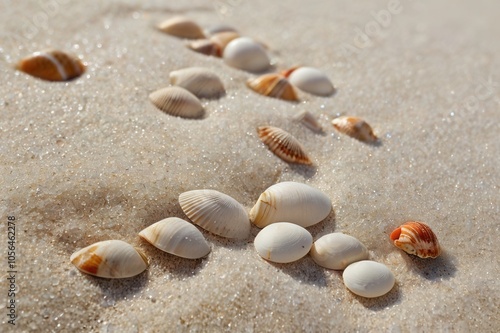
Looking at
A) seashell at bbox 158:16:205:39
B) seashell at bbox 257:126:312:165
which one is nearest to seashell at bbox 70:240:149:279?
seashell at bbox 257:126:312:165

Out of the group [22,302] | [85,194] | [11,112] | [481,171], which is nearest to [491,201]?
[481,171]

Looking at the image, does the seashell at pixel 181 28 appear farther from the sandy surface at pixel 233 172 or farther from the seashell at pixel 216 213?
the seashell at pixel 216 213

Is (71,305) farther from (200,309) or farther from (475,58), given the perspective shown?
(475,58)

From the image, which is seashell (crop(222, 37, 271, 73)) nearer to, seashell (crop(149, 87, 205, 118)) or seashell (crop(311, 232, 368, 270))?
seashell (crop(149, 87, 205, 118))

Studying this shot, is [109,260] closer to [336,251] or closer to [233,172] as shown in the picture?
[233,172]

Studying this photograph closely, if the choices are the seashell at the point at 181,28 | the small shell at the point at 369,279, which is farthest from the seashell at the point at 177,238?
the seashell at the point at 181,28

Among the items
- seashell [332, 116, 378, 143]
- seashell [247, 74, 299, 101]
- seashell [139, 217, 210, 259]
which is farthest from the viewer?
seashell [247, 74, 299, 101]

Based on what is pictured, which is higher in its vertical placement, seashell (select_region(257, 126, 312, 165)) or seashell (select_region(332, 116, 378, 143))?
seashell (select_region(332, 116, 378, 143))
